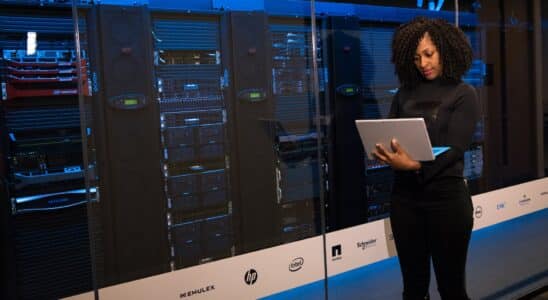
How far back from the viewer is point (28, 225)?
1.95 m

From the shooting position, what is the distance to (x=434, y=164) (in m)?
1.83

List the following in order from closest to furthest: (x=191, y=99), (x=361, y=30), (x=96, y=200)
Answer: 1. (x=96, y=200)
2. (x=191, y=99)
3. (x=361, y=30)

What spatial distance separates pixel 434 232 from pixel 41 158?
151 centimetres

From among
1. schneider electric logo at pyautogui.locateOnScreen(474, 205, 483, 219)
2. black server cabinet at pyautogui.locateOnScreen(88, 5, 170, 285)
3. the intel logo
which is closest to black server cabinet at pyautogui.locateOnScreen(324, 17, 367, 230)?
the intel logo

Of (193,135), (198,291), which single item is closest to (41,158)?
(193,135)

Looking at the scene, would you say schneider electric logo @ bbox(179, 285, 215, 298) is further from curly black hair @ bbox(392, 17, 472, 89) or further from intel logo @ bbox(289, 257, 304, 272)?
curly black hair @ bbox(392, 17, 472, 89)

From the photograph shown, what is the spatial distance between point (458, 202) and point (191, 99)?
117 centimetres

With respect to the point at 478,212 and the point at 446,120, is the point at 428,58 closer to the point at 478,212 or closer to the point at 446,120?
the point at 446,120

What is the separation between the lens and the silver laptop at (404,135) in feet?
5.55

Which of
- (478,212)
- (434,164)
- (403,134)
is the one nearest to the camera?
(403,134)

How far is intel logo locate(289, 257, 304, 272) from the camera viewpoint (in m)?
2.42

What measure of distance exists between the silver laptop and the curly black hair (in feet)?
1.03

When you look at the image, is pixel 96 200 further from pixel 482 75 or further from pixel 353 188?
pixel 482 75

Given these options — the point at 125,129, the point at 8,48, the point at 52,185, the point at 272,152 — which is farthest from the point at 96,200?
the point at 272,152
